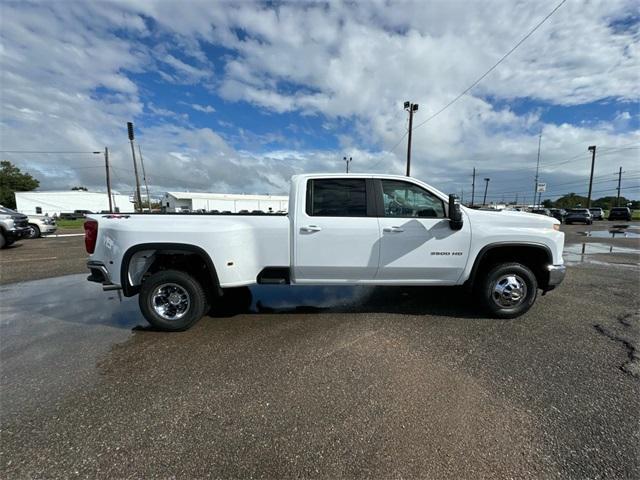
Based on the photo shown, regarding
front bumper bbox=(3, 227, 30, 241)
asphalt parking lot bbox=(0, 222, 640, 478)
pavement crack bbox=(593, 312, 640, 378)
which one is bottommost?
asphalt parking lot bbox=(0, 222, 640, 478)

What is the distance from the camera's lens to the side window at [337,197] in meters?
4.09

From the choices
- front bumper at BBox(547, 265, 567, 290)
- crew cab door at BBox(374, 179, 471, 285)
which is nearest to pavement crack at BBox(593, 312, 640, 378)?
front bumper at BBox(547, 265, 567, 290)

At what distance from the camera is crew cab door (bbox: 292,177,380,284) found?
4.01 m

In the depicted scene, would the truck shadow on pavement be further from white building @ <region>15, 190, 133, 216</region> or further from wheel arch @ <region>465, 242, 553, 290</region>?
white building @ <region>15, 190, 133, 216</region>

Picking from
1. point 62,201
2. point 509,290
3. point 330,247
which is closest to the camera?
point 330,247

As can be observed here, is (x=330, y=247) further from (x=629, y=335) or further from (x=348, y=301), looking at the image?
(x=629, y=335)

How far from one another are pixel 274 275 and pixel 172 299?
4.28 feet

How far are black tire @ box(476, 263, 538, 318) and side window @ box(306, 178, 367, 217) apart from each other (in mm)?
1948

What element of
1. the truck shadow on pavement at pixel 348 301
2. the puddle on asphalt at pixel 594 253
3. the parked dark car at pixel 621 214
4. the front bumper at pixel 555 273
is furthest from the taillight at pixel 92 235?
the parked dark car at pixel 621 214

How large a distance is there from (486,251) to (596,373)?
5.49ft

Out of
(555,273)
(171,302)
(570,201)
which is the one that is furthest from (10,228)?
(570,201)

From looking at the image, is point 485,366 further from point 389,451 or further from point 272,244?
point 272,244

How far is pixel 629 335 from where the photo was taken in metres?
3.85

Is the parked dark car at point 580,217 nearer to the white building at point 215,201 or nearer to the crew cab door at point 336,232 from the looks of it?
the crew cab door at point 336,232
